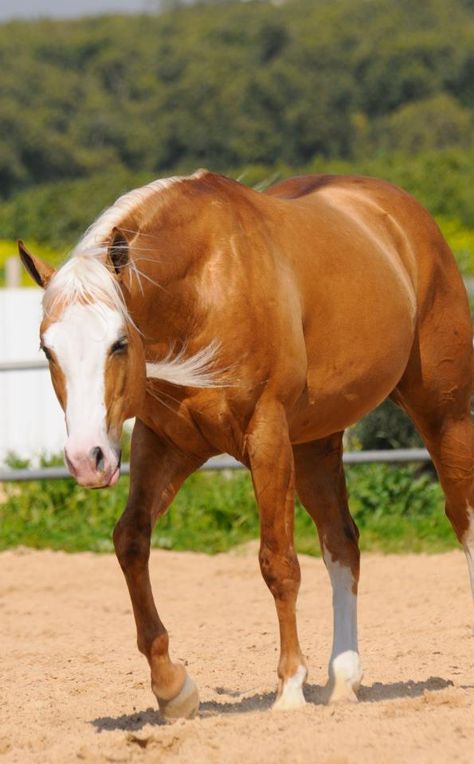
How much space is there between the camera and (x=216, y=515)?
356 inches

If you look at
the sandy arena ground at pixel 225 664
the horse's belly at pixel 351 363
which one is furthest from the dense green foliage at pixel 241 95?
the horse's belly at pixel 351 363

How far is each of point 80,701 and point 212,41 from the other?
8953 centimetres

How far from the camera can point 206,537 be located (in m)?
8.76

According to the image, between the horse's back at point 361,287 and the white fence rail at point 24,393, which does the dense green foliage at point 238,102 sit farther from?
the horse's back at point 361,287

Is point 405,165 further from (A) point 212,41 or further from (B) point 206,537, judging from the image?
(A) point 212,41

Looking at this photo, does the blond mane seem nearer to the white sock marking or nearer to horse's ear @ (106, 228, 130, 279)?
horse's ear @ (106, 228, 130, 279)

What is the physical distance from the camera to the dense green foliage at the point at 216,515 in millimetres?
8664

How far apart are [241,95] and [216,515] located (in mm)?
69149

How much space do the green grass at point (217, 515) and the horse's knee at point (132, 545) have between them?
13.1 feet

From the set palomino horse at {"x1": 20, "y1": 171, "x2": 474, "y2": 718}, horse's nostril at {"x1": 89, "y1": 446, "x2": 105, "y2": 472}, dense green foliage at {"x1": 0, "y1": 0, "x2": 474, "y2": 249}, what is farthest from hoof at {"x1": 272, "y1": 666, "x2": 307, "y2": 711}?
dense green foliage at {"x1": 0, "y1": 0, "x2": 474, "y2": 249}

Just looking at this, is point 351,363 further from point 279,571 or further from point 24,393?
point 24,393

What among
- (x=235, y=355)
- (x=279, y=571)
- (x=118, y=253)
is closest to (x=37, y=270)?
(x=118, y=253)

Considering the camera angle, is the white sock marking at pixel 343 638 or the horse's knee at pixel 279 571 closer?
the horse's knee at pixel 279 571

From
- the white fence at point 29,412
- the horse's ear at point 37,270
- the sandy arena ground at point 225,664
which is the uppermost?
the horse's ear at point 37,270
